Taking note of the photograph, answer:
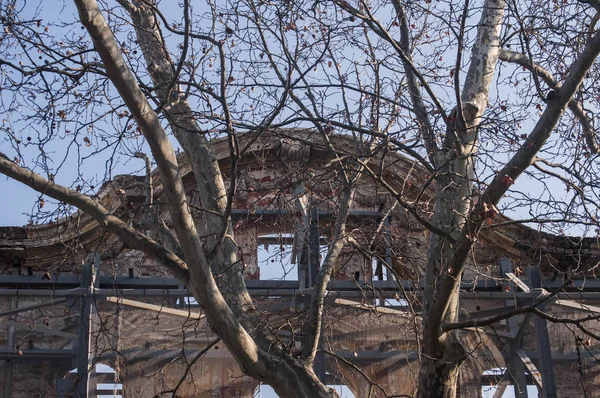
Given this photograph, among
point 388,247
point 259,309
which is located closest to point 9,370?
point 259,309

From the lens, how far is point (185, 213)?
691 cm

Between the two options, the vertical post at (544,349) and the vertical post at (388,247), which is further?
the vertical post at (544,349)

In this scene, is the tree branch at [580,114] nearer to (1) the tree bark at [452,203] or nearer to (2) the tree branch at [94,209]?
(1) the tree bark at [452,203]

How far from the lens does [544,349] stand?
1295cm

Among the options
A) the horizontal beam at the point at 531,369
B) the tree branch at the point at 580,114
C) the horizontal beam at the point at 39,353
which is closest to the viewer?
the tree branch at the point at 580,114

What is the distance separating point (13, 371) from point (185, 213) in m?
8.30

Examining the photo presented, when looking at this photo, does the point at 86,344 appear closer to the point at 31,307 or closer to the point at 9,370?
the point at 31,307

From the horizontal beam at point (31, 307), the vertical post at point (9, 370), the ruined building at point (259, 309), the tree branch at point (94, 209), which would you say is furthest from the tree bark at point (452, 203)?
the vertical post at point (9, 370)

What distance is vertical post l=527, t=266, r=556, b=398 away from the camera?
12.6 meters

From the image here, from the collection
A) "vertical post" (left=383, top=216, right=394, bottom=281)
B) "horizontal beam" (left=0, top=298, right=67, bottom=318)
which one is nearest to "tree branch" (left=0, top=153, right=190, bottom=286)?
"vertical post" (left=383, top=216, right=394, bottom=281)

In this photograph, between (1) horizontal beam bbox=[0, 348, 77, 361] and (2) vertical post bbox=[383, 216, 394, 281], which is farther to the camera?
(1) horizontal beam bbox=[0, 348, 77, 361]

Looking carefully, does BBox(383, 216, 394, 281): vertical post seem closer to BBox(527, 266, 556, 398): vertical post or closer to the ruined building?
the ruined building

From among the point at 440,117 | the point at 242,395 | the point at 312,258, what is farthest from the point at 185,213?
the point at 242,395

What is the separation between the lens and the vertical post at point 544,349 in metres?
12.6
